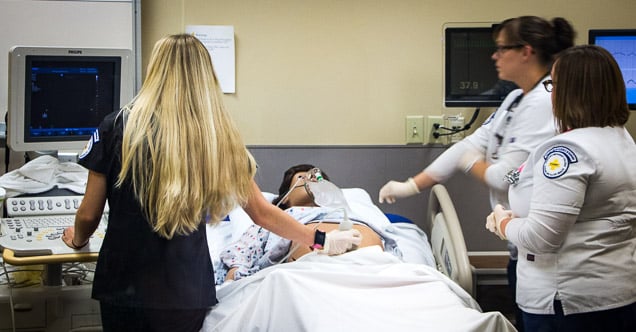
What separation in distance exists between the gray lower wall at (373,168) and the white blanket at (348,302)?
1540 millimetres

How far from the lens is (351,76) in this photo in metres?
3.66

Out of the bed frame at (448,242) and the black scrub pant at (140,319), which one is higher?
the bed frame at (448,242)

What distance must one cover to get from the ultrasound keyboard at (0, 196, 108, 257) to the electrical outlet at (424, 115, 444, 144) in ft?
5.86

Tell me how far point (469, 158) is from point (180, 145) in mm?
1121

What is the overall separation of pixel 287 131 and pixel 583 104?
207 centimetres

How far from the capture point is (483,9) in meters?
3.67

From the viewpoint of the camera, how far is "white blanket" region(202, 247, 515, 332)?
5.86ft

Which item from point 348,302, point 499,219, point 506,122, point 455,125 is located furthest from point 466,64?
point 348,302

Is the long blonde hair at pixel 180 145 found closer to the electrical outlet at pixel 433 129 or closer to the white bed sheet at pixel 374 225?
the white bed sheet at pixel 374 225

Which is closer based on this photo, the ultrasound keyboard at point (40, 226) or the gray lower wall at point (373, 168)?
the ultrasound keyboard at point (40, 226)

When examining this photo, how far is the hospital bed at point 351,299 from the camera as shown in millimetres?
1791

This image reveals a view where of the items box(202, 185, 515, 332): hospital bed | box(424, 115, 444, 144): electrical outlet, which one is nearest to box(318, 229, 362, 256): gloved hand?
box(202, 185, 515, 332): hospital bed

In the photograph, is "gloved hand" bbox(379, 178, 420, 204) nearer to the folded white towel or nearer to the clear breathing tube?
the clear breathing tube

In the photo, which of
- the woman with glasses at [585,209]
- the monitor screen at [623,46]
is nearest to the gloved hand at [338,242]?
the woman with glasses at [585,209]
